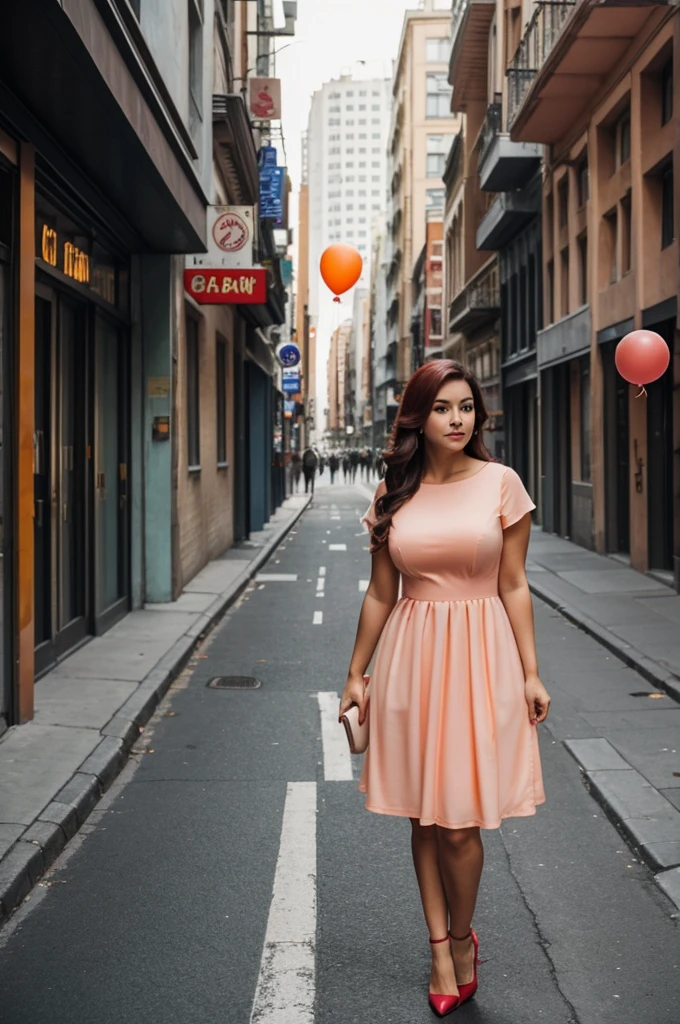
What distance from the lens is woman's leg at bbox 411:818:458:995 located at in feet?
12.8

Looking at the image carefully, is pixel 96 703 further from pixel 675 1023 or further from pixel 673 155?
pixel 673 155

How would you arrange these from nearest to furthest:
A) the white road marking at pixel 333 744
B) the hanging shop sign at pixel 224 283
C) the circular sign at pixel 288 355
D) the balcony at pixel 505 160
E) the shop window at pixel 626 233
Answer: the white road marking at pixel 333 744, the hanging shop sign at pixel 224 283, the shop window at pixel 626 233, the balcony at pixel 505 160, the circular sign at pixel 288 355

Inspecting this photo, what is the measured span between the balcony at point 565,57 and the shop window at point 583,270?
207 centimetres

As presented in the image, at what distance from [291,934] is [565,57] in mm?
16150

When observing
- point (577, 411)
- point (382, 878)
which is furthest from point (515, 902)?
point (577, 411)

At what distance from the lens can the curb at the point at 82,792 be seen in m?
→ 4.96

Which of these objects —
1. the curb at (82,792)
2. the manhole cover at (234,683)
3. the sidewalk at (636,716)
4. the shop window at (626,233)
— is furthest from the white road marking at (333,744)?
the shop window at (626,233)

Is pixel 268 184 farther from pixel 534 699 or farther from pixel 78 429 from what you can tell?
pixel 534 699

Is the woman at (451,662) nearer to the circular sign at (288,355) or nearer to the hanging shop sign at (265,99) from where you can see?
the hanging shop sign at (265,99)

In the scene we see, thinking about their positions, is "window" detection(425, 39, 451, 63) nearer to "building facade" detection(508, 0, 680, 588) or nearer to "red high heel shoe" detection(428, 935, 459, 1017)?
"building facade" detection(508, 0, 680, 588)

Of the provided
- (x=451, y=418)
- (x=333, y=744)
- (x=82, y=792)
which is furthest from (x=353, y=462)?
(x=451, y=418)

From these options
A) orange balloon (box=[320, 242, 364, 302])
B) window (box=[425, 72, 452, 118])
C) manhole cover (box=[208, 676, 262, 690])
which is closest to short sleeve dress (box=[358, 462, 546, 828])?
manhole cover (box=[208, 676, 262, 690])

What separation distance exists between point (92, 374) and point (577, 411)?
1277cm

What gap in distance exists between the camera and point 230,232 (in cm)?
1465
